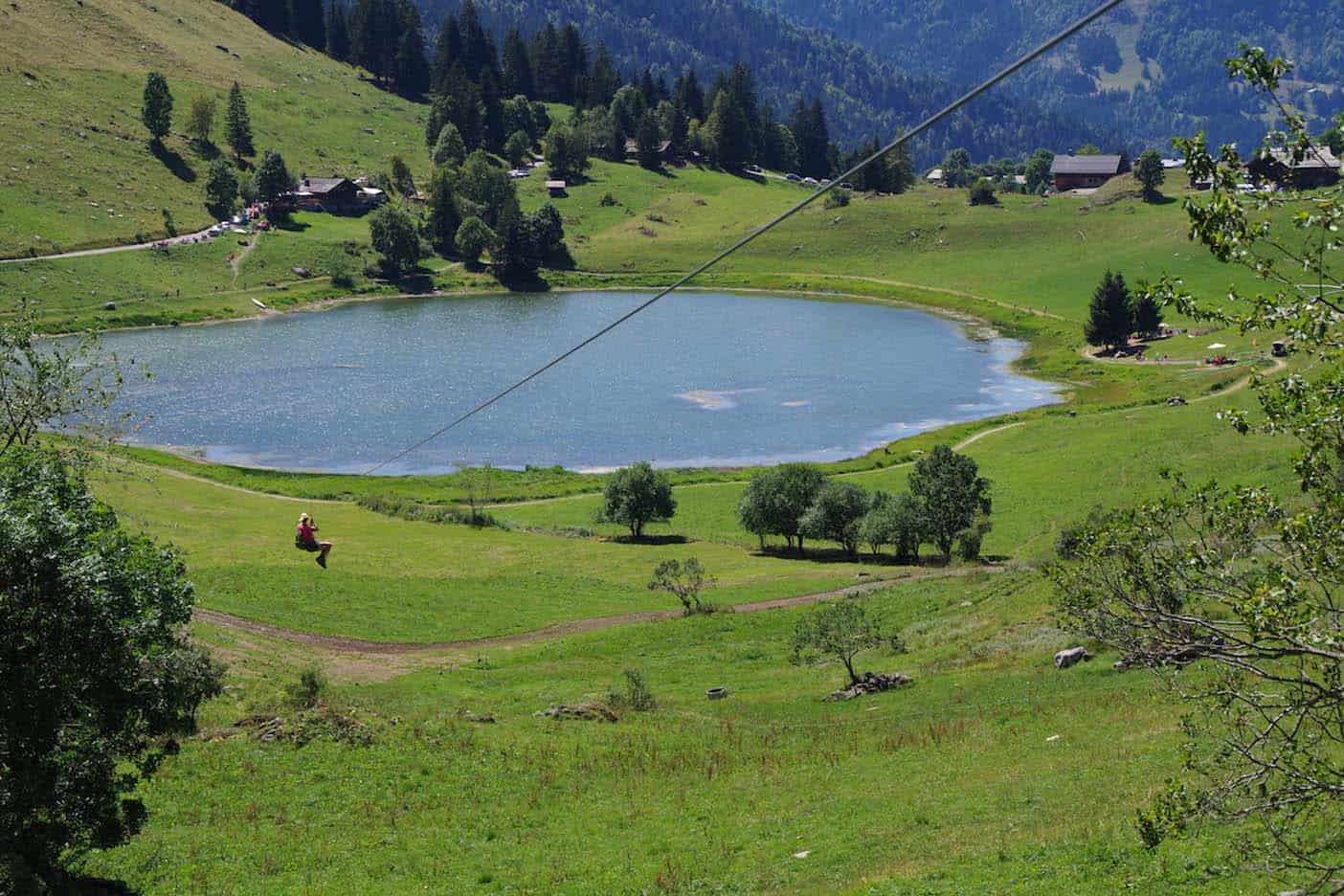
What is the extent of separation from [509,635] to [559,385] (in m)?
73.0

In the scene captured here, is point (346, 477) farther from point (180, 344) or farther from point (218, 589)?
point (180, 344)

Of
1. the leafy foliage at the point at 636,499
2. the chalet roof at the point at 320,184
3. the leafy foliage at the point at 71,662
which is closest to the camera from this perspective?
the leafy foliage at the point at 71,662

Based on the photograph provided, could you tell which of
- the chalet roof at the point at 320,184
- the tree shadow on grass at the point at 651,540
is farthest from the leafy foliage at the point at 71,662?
the chalet roof at the point at 320,184

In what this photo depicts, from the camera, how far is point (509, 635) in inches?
1876

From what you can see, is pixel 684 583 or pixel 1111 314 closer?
pixel 684 583

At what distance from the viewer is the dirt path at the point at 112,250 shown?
134 m

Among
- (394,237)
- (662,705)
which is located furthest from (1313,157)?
(394,237)

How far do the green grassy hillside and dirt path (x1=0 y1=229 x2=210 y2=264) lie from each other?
1342mm

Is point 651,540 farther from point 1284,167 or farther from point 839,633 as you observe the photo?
point 1284,167

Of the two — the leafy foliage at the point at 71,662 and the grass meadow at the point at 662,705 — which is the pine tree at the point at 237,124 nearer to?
the grass meadow at the point at 662,705

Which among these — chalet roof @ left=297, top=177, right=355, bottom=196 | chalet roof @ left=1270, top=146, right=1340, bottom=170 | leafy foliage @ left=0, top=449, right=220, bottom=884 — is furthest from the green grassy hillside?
chalet roof @ left=1270, top=146, right=1340, bottom=170

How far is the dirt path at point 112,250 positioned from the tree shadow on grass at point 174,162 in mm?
15288

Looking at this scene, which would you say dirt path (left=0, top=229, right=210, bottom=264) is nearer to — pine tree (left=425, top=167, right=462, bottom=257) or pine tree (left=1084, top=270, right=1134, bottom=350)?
pine tree (left=425, top=167, right=462, bottom=257)

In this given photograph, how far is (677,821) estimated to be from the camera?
24.5 metres
